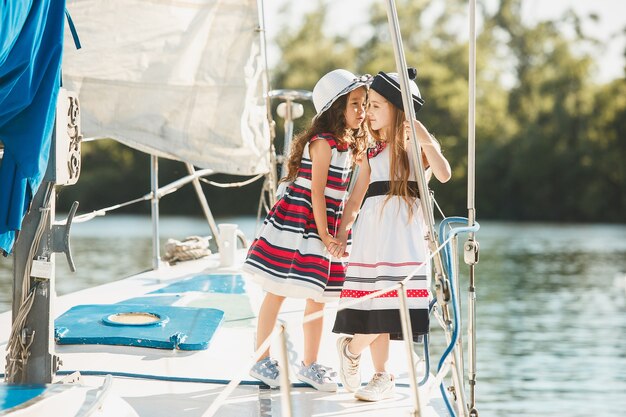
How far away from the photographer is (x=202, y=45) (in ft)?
21.2

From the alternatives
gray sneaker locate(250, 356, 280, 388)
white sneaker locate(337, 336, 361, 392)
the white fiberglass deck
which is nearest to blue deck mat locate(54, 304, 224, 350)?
the white fiberglass deck

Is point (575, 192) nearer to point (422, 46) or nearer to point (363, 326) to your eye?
point (422, 46)

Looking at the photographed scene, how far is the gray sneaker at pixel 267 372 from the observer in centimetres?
402

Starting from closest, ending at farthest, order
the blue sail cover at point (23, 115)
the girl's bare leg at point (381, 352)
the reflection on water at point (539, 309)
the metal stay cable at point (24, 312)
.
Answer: the blue sail cover at point (23, 115) < the metal stay cable at point (24, 312) < the girl's bare leg at point (381, 352) < the reflection on water at point (539, 309)

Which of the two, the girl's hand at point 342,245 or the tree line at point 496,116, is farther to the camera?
the tree line at point 496,116

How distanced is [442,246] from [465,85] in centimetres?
4613

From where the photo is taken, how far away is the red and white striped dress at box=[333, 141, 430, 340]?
3.86m

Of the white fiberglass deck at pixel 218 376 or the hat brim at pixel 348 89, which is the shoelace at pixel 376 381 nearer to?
the white fiberglass deck at pixel 218 376

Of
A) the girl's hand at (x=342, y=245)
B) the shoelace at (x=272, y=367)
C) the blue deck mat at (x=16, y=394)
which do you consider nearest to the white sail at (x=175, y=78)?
the girl's hand at (x=342, y=245)

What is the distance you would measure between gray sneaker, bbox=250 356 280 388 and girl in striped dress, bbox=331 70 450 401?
257 millimetres

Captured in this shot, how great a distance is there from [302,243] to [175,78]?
99.5 inches

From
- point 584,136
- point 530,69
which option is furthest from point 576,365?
point 530,69

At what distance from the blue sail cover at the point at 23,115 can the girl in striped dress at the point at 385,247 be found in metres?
1.31

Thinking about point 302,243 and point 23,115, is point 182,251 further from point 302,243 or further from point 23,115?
point 23,115
